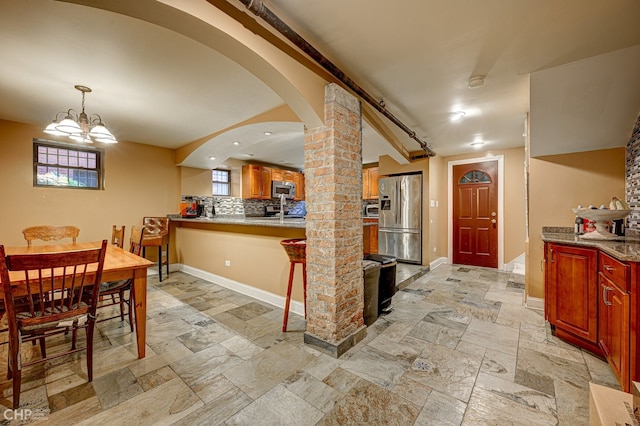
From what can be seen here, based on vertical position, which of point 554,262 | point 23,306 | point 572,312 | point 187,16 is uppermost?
point 187,16

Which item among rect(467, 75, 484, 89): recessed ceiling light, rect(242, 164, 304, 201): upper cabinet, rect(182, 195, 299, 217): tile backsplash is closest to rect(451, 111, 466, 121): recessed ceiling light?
rect(467, 75, 484, 89): recessed ceiling light

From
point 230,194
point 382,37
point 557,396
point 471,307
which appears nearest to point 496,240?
point 471,307

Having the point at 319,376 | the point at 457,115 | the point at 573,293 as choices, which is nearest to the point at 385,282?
the point at 319,376

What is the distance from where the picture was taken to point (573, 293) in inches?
88.5

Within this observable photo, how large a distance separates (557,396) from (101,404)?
2.86 metres

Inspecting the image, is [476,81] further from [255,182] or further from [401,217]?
[255,182]

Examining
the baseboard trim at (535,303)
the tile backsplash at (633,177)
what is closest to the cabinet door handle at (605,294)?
the tile backsplash at (633,177)

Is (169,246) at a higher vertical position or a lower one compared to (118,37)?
lower

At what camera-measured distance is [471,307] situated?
10.4 feet

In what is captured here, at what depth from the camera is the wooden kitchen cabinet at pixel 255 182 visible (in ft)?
20.0

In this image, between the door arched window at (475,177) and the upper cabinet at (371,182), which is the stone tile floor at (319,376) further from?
the upper cabinet at (371,182)

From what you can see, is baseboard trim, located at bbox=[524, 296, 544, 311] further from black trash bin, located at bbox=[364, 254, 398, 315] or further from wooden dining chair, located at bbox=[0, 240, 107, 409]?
wooden dining chair, located at bbox=[0, 240, 107, 409]

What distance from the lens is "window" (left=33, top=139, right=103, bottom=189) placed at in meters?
3.85

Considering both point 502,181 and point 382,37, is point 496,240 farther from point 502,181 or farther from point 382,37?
point 382,37
